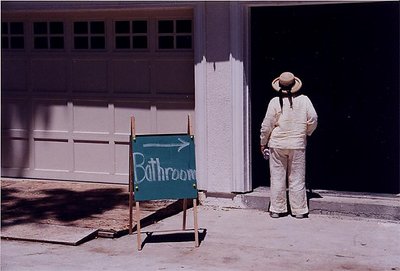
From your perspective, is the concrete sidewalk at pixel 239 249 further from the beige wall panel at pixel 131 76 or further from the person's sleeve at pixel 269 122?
the beige wall panel at pixel 131 76

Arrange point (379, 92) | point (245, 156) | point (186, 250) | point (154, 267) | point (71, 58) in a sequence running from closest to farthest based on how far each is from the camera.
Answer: point (154, 267)
point (186, 250)
point (245, 156)
point (71, 58)
point (379, 92)

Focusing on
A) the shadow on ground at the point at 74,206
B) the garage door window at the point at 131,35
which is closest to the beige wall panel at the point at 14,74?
the shadow on ground at the point at 74,206

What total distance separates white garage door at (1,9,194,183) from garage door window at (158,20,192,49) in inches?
0.5

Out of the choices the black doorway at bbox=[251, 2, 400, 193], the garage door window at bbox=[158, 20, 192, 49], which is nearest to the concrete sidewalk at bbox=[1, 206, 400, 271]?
the black doorway at bbox=[251, 2, 400, 193]

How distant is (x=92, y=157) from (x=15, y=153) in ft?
4.12

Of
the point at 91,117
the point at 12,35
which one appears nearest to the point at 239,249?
the point at 91,117

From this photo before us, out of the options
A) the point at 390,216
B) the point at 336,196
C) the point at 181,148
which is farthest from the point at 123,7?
the point at 390,216

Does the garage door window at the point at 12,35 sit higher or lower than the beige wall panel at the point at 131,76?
higher

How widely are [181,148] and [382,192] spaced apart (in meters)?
2.96

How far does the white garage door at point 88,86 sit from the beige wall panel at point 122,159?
0.04ft

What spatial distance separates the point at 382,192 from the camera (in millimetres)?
9820

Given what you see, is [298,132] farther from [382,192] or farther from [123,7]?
[123,7]

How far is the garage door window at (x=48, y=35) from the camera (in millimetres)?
11070

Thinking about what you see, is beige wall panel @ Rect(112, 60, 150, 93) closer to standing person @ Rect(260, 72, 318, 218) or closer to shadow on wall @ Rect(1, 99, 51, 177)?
shadow on wall @ Rect(1, 99, 51, 177)
